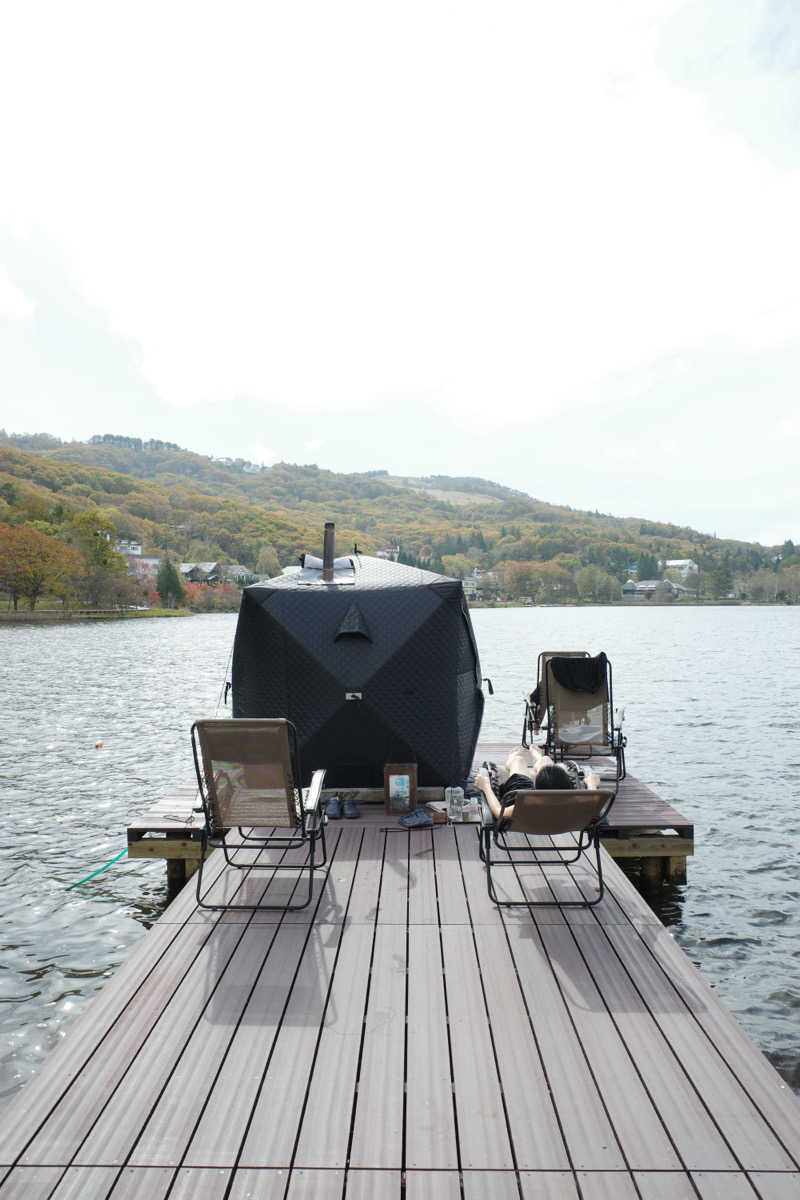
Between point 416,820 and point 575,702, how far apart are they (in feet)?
10.4

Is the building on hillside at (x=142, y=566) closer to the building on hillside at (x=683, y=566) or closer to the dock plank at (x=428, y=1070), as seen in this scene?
the building on hillside at (x=683, y=566)

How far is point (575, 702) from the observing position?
333 inches

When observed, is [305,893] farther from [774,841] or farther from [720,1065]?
[774,841]

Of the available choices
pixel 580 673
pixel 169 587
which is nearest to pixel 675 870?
pixel 580 673

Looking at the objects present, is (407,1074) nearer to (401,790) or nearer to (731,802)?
(401,790)

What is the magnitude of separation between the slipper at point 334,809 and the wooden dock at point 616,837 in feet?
1.05

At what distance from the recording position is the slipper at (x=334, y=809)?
6309 millimetres

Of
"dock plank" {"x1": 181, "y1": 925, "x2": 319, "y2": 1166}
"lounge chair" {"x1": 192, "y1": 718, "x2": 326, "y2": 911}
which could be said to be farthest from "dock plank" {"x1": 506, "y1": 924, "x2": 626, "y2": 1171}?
"lounge chair" {"x1": 192, "y1": 718, "x2": 326, "y2": 911}

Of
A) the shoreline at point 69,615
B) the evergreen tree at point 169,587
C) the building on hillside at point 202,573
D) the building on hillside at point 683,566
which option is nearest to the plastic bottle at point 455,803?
the shoreline at point 69,615

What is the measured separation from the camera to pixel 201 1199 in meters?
2.22

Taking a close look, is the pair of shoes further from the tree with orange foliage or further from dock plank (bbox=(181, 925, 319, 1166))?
the tree with orange foliage

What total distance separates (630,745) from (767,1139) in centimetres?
1241

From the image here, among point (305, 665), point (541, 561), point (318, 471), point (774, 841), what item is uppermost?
point (318, 471)

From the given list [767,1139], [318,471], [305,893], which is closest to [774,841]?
[305,893]
